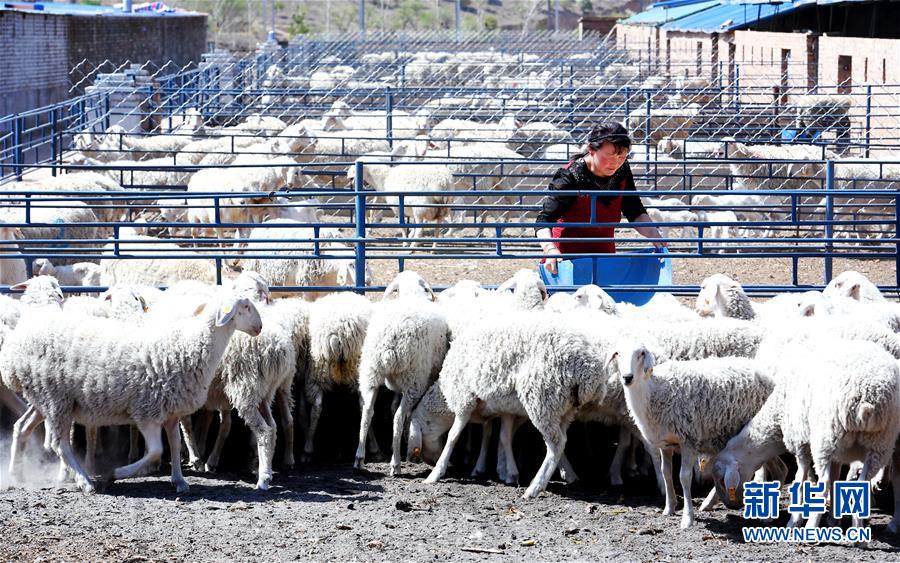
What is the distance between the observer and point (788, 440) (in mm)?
6094

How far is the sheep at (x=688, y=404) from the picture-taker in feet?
20.6

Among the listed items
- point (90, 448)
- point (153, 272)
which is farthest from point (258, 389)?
point (153, 272)

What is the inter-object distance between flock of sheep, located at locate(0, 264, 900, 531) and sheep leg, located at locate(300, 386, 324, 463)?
0.01 metres

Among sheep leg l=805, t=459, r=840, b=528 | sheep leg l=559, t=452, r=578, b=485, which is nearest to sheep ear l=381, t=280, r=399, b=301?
sheep leg l=559, t=452, r=578, b=485

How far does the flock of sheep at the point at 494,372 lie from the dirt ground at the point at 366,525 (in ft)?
0.56

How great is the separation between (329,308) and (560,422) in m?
1.73

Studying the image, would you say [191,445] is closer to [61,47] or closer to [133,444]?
[133,444]

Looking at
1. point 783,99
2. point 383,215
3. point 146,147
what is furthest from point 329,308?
point 783,99

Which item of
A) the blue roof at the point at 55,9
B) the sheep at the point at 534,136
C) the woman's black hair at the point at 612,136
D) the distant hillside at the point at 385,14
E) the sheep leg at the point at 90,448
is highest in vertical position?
the distant hillside at the point at 385,14

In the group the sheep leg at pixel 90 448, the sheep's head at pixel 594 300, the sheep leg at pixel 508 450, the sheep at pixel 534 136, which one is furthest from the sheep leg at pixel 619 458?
the sheep at pixel 534 136

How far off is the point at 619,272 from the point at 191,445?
333cm

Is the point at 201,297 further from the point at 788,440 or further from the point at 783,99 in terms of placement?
the point at 783,99

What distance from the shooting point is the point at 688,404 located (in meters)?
6.32

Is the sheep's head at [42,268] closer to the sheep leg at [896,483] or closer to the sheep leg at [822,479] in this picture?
the sheep leg at [822,479]
